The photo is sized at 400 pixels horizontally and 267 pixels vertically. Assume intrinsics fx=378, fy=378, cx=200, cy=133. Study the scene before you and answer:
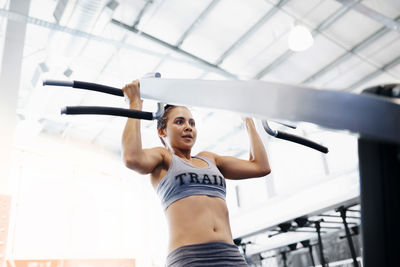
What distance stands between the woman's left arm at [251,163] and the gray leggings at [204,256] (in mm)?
367

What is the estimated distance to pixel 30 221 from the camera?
7008mm

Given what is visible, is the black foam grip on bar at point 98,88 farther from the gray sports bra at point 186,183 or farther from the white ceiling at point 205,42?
the white ceiling at point 205,42

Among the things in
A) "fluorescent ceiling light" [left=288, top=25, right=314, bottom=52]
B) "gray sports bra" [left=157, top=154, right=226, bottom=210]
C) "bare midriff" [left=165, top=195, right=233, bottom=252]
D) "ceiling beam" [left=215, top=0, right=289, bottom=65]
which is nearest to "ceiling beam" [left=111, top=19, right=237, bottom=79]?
"ceiling beam" [left=215, top=0, right=289, bottom=65]

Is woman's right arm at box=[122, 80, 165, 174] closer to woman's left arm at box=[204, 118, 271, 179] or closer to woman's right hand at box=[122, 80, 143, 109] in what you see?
woman's right hand at box=[122, 80, 143, 109]

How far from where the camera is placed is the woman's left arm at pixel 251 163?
1.42 meters

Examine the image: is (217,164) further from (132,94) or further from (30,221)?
(30,221)

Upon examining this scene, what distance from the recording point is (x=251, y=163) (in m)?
1.44

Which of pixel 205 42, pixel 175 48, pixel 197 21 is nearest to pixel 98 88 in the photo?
pixel 197 21

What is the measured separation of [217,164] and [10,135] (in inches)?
91.3

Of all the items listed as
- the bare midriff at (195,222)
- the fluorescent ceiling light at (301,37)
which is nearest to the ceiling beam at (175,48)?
the fluorescent ceiling light at (301,37)

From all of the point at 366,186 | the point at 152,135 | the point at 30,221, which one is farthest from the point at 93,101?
the point at 366,186

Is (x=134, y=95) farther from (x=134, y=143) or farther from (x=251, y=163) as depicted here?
(x=251, y=163)

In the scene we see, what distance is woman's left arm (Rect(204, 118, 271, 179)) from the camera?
142 centimetres

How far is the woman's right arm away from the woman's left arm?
1.16 ft
